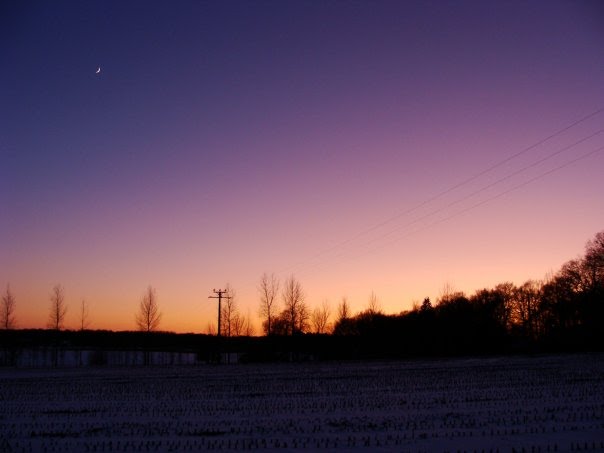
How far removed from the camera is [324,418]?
53.1ft

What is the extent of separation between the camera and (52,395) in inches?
1019

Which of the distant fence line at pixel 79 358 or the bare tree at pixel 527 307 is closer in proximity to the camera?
the distant fence line at pixel 79 358

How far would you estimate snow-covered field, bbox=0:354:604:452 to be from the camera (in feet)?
40.9

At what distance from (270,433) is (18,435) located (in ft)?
21.2

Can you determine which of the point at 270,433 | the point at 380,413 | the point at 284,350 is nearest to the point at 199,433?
the point at 270,433

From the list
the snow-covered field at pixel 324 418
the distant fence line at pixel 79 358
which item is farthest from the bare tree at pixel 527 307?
the snow-covered field at pixel 324 418

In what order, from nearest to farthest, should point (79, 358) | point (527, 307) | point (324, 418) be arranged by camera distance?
point (324, 418), point (79, 358), point (527, 307)

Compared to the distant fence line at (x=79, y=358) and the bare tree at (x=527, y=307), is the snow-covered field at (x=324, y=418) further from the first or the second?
the bare tree at (x=527, y=307)

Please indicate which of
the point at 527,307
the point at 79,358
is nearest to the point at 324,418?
the point at 79,358

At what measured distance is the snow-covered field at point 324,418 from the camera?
1248cm

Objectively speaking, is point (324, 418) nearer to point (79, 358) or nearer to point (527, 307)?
point (79, 358)

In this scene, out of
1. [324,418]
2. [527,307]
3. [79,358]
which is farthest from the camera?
[527,307]

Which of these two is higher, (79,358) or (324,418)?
(324,418)

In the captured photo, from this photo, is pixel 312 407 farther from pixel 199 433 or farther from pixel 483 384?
pixel 483 384
